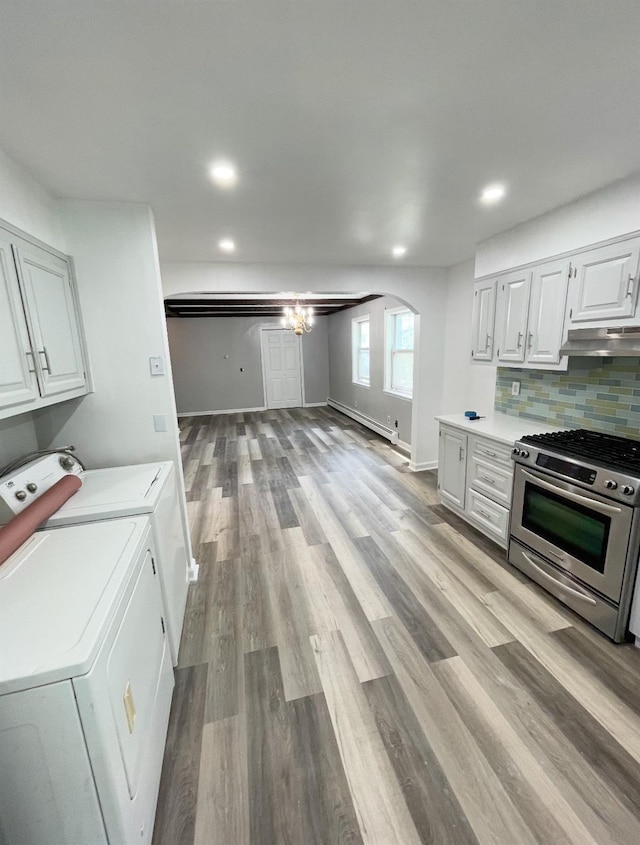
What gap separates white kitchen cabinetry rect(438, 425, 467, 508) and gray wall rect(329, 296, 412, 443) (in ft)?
5.87

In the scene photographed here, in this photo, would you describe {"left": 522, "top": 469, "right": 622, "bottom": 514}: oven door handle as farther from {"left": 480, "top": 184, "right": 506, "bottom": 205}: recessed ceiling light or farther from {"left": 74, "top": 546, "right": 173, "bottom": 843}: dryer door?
{"left": 74, "top": 546, "right": 173, "bottom": 843}: dryer door

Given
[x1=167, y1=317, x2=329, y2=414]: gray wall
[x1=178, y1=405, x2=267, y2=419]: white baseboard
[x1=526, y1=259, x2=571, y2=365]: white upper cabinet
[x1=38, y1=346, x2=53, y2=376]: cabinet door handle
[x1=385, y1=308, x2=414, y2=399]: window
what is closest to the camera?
[x1=38, y1=346, x2=53, y2=376]: cabinet door handle

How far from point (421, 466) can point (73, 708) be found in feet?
13.7

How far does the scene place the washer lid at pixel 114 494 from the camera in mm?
1563

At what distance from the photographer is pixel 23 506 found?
148cm

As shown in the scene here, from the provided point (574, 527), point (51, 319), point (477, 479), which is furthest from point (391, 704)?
point (51, 319)

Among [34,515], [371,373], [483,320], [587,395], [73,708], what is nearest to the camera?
[73,708]

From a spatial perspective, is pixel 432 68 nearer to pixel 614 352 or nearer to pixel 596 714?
pixel 614 352

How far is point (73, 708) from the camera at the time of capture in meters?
0.85

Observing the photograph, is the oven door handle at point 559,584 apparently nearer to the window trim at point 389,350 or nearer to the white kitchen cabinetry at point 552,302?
the white kitchen cabinetry at point 552,302

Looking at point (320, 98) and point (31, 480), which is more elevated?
point (320, 98)

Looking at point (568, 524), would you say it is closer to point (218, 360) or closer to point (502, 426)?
point (502, 426)

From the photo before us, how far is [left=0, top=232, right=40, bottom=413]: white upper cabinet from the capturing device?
1.38 metres

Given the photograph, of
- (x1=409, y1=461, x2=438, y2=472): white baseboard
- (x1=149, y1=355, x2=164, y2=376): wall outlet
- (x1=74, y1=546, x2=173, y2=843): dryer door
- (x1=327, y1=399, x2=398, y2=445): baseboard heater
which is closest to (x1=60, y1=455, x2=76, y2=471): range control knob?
(x1=149, y1=355, x2=164, y2=376): wall outlet
